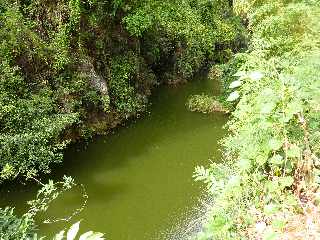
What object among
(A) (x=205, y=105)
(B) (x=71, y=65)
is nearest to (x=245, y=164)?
(B) (x=71, y=65)

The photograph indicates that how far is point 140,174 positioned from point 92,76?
3738 mm

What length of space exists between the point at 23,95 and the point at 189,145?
4413 millimetres

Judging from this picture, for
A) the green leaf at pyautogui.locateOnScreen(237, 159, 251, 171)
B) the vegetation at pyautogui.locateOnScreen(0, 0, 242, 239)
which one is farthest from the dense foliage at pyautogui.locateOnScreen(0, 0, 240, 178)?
the green leaf at pyautogui.locateOnScreen(237, 159, 251, 171)

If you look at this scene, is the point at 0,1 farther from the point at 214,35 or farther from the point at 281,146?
the point at 281,146

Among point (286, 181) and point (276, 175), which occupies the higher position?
point (276, 175)

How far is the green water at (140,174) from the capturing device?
31.0ft

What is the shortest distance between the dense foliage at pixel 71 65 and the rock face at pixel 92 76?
0.09 feet

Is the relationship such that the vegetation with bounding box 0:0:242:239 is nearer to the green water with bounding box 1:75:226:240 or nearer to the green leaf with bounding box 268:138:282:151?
the green water with bounding box 1:75:226:240

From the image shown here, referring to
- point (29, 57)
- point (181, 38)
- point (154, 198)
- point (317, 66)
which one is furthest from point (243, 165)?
point (181, 38)

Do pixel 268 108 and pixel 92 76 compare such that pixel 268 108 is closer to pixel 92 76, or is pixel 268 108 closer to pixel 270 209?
pixel 270 209

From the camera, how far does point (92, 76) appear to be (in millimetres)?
13789

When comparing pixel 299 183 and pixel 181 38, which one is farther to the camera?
pixel 181 38

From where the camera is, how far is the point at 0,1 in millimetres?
11828

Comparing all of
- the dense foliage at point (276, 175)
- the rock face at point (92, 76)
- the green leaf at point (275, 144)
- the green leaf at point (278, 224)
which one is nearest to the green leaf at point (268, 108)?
the dense foliage at point (276, 175)
